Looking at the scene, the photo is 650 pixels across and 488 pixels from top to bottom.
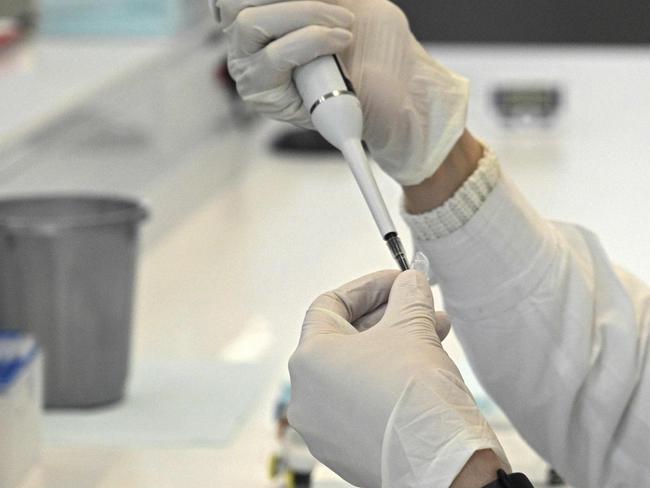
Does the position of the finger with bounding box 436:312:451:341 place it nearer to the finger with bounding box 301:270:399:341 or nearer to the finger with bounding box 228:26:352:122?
the finger with bounding box 301:270:399:341

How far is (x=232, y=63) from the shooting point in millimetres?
1365

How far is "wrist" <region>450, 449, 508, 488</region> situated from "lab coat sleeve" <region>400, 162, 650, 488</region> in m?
0.38

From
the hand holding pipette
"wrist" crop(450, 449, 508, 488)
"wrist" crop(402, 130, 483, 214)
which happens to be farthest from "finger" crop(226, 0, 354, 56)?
"wrist" crop(450, 449, 508, 488)

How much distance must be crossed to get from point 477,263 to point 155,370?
696 mm

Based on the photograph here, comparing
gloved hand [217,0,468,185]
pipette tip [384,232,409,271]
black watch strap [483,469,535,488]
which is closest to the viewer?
black watch strap [483,469,535,488]

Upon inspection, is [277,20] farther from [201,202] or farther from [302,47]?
[201,202]

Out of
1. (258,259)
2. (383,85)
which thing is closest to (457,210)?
(383,85)

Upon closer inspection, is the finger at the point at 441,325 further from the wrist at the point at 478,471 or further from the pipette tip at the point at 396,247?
the wrist at the point at 478,471

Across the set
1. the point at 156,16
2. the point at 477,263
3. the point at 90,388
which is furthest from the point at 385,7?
the point at 156,16

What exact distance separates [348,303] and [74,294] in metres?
0.70

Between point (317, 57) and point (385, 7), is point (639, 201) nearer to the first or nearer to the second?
point (385, 7)

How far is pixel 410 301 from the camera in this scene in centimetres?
114

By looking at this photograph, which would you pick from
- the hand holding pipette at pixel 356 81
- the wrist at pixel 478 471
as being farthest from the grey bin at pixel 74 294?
the wrist at pixel 478 471

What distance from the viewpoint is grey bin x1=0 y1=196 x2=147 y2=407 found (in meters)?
1.77
